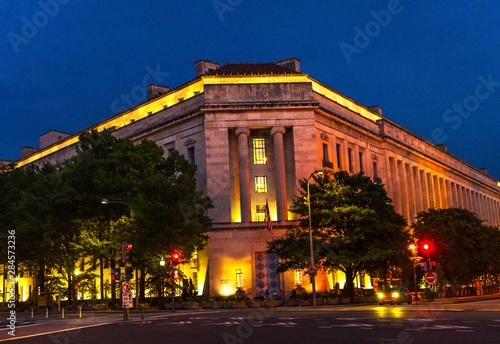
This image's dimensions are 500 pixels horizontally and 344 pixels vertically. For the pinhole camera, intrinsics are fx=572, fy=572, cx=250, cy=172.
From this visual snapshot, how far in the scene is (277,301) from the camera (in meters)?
47.6

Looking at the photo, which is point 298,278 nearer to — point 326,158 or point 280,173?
point 280,173

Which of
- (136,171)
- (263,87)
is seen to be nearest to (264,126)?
(263,87)

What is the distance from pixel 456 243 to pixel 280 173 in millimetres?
20386

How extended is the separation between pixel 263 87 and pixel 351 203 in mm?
19142

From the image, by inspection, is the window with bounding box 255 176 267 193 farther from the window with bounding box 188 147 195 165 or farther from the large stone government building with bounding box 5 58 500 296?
the window with bounding box 188 147 195 165

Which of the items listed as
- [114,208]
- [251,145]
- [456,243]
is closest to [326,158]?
[251,145]

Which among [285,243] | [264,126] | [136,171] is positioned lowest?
[285,243]

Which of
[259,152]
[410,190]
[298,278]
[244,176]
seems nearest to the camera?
[298,278]

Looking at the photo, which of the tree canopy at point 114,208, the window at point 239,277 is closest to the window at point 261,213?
the window at point 239,277

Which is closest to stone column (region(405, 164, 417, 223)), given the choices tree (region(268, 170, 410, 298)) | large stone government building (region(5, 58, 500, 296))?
large stone government building (region(5, 58, 500, 296))

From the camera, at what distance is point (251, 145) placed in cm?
6391

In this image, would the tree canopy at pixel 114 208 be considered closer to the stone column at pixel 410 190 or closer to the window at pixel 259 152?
the window at pixel 259 152

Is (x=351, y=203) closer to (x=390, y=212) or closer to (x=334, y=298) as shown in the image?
(x=390, y=212)

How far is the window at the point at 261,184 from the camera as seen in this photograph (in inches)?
2480
